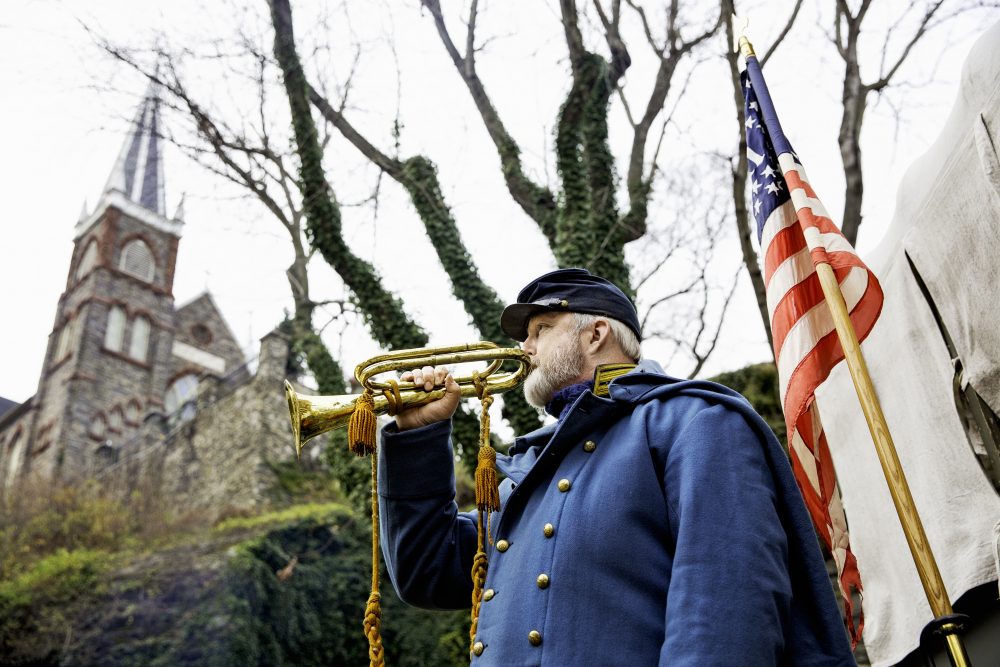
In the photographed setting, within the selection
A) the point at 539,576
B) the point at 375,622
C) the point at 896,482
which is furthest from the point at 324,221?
the point at 896,482

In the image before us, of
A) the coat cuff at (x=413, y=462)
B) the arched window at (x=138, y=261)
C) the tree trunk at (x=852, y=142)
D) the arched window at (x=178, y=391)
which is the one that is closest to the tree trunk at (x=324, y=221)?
the tree trunk at (x=852, y=142)

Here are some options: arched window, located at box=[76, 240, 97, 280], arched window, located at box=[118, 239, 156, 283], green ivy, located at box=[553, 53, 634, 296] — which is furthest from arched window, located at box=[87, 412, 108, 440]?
green ivy, located at box=[553, 53, 634, 296]

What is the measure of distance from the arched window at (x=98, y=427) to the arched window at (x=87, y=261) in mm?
6762

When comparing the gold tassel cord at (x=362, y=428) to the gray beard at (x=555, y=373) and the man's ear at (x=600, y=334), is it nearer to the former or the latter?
the gray beard at (x=555, y=373)

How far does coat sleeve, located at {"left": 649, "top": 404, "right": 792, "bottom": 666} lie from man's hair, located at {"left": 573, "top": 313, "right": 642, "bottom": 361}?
2.33 feet

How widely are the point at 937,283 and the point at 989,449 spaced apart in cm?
63

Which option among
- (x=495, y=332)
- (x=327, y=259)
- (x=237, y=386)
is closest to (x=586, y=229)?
(x=495, y=332)

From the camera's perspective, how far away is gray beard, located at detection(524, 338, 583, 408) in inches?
109

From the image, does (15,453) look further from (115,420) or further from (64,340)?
(64,340)

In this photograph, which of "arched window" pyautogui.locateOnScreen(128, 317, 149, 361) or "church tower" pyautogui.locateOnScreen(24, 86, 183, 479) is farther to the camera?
"arched window" pyautogui.locateOnScreen(128, 317, 149, 361)

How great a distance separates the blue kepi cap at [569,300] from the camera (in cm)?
289

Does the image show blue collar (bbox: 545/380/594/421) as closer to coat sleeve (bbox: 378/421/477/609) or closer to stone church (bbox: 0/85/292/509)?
coat sleeve (bbox: 378/421/477/609)

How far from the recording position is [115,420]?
30.9 m

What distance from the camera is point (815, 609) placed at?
1.99 meters
